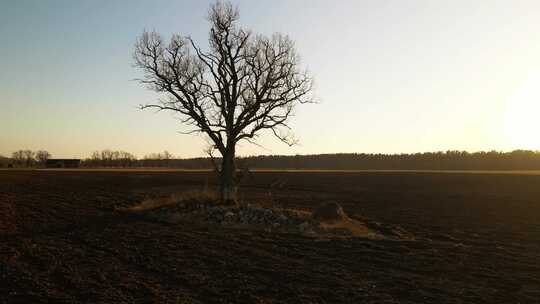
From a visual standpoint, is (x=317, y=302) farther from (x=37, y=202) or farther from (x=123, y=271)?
(x=37, y=202)

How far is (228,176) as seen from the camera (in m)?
29.7

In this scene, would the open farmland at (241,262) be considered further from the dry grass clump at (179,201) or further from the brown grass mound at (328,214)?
the brown grass mound at (328,214)

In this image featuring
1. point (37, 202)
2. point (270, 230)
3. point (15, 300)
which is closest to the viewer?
point (15, 300)

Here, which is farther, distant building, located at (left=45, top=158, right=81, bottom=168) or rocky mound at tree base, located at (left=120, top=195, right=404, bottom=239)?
distant building, located at (left=45, top=158, right=81, bottom=168)

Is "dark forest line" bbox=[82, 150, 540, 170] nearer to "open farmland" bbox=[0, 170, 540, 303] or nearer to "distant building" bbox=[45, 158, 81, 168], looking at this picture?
"distant building" bbox=[45, 158, 81, 168]

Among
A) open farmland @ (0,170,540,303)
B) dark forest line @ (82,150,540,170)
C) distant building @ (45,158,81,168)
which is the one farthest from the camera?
dark forest line @ (82,150,540,170)

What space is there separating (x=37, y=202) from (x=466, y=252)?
2536 cm

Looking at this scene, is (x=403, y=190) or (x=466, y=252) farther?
(x=403, y=190)

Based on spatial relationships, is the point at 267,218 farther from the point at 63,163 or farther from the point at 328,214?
the point at 63,163

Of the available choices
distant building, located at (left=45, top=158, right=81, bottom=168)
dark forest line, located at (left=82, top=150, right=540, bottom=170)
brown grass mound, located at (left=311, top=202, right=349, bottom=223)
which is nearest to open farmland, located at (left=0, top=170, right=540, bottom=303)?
brown grass mound, located at (left=311, top=202, right=349, bottom=223)

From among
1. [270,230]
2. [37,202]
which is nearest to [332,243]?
[270,230]

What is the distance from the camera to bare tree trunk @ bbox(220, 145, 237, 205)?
1168 inches

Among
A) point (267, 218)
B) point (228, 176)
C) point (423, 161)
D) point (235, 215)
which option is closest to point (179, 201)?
point (228, 176)

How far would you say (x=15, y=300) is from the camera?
976 cm
